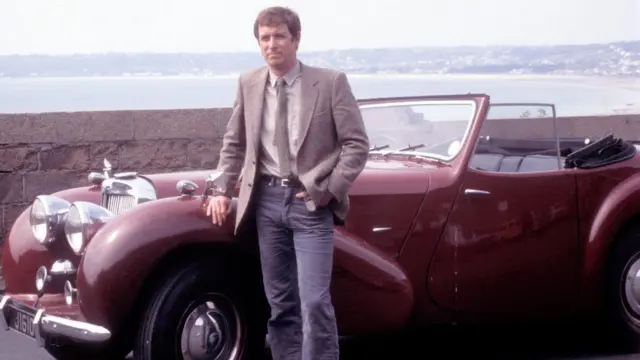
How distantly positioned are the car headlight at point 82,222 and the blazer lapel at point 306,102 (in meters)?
1.16

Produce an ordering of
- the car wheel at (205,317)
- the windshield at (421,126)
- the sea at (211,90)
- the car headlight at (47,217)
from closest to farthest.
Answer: the car wheel at (205,317) < the car headlight at (47,217) < the windshield at (421,126) < the sea at (211,90)

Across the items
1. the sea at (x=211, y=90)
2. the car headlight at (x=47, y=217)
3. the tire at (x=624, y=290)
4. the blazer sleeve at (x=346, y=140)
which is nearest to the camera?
the blazer sleeve at (x=346, y=140)

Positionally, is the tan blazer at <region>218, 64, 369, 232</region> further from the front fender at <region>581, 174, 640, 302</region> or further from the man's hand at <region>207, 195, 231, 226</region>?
the front fender at <region>581, 174, 640, 302</region>

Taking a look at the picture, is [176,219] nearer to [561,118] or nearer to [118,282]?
[118,282]

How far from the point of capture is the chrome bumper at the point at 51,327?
453 cm

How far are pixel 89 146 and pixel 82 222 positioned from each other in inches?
150

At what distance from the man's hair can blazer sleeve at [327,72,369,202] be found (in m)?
0.27

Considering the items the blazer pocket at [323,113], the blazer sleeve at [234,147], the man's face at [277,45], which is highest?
the man's face at [277,45]

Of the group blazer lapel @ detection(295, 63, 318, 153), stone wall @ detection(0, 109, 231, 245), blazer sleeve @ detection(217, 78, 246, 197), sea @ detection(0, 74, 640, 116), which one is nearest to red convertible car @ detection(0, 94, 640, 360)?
blazer sleeve @ detection(217, 78, 246, 197)

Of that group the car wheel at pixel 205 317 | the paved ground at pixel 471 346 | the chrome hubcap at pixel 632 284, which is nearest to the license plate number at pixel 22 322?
the car wheel at pixel 205 317

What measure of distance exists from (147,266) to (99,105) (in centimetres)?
528

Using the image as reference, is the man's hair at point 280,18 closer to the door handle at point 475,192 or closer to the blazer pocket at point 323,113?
the blazer pocket at point 323,113

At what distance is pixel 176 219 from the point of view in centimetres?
466

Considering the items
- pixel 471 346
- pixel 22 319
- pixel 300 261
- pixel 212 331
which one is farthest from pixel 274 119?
pixel 471 346
